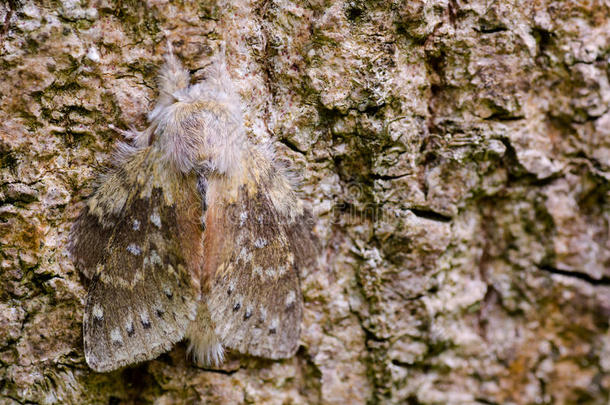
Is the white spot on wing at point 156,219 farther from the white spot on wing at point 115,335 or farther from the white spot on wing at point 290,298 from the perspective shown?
the white spot on wing at point 290,298

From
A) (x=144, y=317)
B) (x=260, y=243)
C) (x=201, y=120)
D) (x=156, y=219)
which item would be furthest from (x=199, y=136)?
(x=144, y=317)

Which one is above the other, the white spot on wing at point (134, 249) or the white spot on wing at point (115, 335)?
the white spot on wing at point (134, 249)

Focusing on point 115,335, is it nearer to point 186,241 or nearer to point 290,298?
point 186,241

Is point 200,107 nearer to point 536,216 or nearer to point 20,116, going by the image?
point 20,116

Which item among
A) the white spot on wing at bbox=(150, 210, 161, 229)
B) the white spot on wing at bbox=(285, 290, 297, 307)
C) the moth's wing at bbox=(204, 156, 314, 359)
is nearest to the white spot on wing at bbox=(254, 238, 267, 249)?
the moth's wing at bbox=(204, 156, 314, 359)

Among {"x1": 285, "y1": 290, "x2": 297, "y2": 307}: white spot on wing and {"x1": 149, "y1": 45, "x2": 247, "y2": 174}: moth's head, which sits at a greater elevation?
{"x1": 149, "y1": 45, "x2": 247, "y2": 174}: moth's head

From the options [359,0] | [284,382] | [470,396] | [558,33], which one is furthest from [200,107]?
[470,396]

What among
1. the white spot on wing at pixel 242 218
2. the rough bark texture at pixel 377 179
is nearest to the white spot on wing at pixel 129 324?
the rough bark texture at pixel 377 179

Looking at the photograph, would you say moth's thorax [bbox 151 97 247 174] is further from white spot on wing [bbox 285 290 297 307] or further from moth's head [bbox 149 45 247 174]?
white spot on wing [bbox 285 290 297 307]
